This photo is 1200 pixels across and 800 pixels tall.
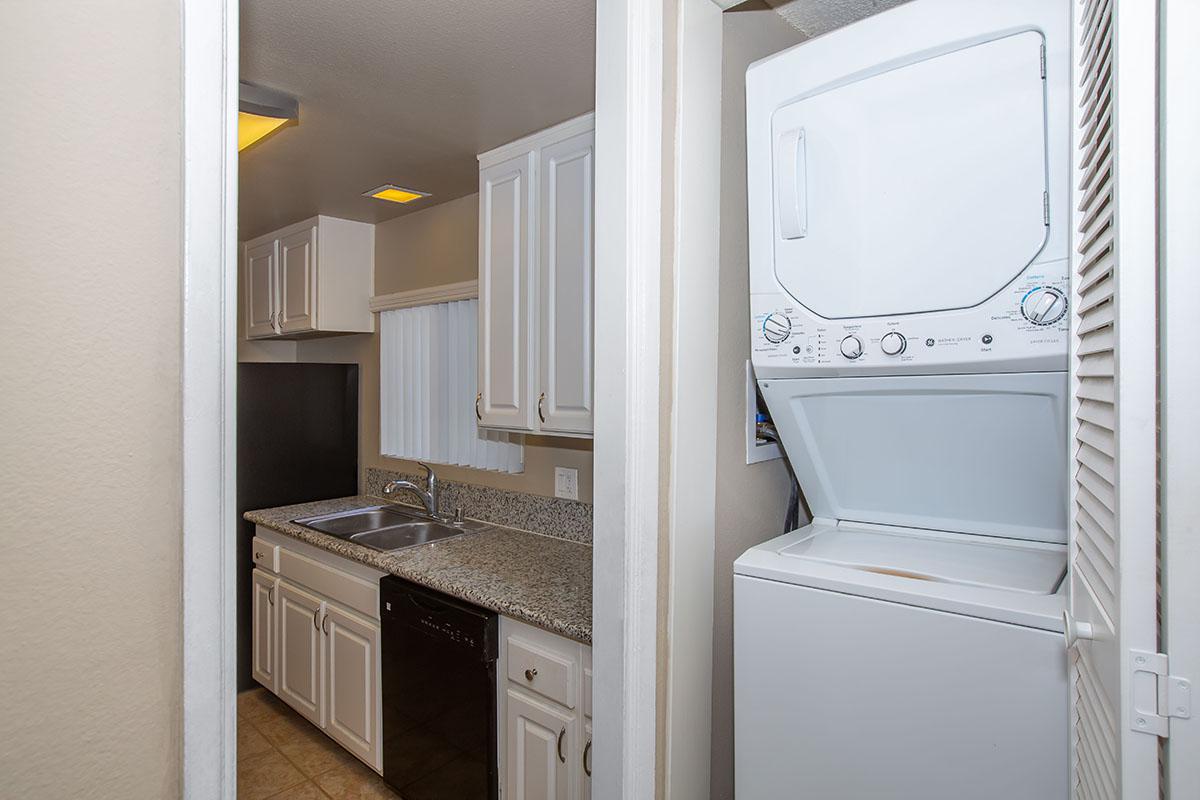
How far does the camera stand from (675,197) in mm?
1368

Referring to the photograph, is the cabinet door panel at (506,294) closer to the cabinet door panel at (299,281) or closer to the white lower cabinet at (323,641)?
the white lower cabinet at (323,641)

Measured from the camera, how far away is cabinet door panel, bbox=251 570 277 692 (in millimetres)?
3129

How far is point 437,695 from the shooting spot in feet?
7.04

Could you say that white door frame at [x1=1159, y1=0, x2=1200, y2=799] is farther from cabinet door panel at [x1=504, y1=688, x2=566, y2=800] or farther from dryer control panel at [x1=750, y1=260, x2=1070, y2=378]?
cabinet door panel at [x1=504, y1=688, x2=566, y2=800]

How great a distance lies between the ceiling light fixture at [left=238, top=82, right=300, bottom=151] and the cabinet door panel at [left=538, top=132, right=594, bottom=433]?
0.78 meters

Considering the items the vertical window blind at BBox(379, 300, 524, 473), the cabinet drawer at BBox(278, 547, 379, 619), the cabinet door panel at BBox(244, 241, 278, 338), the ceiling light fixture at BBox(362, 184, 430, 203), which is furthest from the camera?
the cabinet door panel at BBox(244, 241, 278, 338)

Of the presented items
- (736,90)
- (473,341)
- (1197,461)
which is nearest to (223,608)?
(1197,461)

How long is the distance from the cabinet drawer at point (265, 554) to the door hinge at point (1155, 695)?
10.2 feet

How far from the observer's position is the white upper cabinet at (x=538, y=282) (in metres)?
2.11

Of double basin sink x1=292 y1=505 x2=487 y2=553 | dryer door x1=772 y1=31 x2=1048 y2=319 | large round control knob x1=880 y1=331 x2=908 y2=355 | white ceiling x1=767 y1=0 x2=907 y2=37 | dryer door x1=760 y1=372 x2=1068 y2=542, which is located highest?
white ceiling x1=767 y1=0 x2=907 y2=37

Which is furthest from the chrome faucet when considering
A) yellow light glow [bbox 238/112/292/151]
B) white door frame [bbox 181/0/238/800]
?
white door frame [bbox 181/0/238/800]

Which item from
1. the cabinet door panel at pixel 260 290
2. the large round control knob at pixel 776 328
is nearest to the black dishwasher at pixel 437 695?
the large round control knob at pixel 776 328

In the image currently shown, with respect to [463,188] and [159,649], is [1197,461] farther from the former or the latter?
[463,188]

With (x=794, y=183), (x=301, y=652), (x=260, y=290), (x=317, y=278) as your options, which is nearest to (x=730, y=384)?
(x=794, y=183)
